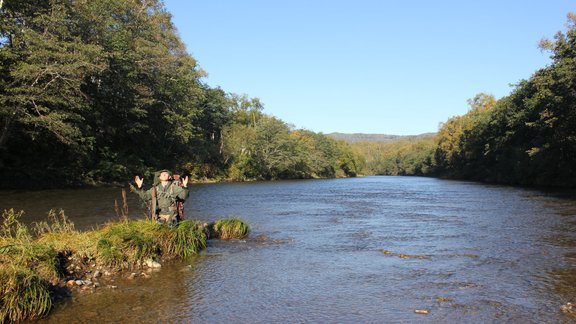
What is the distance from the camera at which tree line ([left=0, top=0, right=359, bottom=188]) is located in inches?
1099

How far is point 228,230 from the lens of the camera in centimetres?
1376

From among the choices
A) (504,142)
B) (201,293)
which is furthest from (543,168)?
(201,293)

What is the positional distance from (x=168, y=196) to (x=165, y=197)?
3.5 inches

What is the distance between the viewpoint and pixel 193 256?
35.7 feet

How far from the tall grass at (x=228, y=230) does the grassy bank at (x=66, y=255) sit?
95cm

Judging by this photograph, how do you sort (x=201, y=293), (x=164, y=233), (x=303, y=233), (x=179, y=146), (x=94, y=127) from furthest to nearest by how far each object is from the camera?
(x=179, y=146) < (x=94, y=127) < (x=303, y=233) < (x=164, y=233) < (x=201, y=293)

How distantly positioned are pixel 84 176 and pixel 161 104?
15507 millimetres

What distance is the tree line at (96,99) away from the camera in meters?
27.9

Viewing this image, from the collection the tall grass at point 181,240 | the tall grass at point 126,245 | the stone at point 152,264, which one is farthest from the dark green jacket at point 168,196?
the stone at point 152,264

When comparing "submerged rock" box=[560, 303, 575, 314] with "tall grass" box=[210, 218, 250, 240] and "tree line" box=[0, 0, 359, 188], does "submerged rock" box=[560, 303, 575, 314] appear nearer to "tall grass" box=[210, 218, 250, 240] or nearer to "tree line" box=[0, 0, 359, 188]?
"tall grass" box=[210, 218, 250, 240]

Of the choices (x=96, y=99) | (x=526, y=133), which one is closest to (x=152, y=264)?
(x=96, y=99)

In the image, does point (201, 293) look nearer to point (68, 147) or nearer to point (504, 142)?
point (68, 147)

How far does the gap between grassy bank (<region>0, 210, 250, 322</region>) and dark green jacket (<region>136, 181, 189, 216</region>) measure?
588 millimetres

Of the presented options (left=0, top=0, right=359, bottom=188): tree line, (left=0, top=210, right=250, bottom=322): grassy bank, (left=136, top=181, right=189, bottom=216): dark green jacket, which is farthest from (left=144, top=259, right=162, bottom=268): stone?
(left=0, top=0, right=359, bottom=188): tree line
